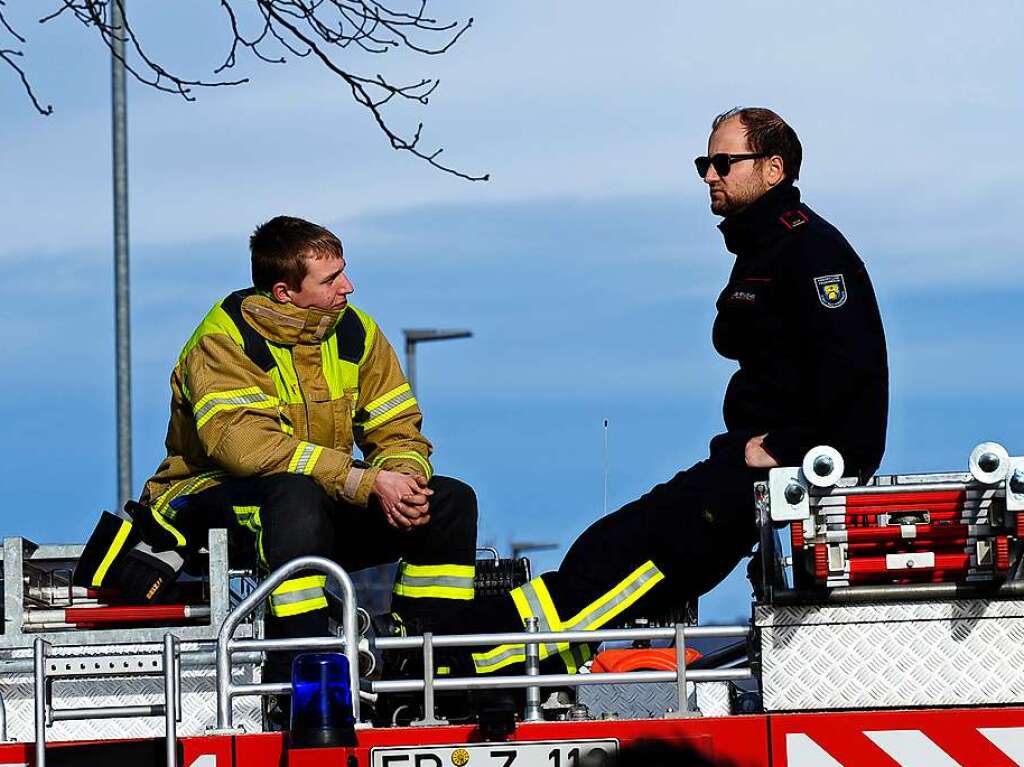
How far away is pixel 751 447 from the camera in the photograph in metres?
6.64

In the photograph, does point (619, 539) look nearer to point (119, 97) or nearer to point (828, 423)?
point (828, 423)

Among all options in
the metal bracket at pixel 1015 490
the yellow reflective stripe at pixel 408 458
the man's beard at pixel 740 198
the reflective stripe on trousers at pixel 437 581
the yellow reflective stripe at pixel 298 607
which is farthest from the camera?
the yellow reflective stripe at pixel 408 458

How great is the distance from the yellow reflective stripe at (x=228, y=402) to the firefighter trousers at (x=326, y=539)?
0.83ft

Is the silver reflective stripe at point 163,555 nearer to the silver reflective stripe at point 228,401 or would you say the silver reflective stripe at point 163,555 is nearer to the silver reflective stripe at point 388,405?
the silver reflective stripe at point 228,401

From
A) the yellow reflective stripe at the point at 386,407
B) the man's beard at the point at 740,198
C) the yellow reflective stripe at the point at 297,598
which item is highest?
the man's beard at the point at 740,198

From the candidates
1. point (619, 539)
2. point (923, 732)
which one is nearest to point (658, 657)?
point (619, 539)

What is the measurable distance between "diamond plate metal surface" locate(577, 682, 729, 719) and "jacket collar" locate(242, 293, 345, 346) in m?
1.59

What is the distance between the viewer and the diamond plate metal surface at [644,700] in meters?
7.11

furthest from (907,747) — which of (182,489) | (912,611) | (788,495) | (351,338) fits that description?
(182,489)

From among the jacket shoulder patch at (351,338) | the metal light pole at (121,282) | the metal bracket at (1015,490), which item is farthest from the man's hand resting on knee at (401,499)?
the metal light pole at (121,282)

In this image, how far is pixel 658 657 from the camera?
7.16m

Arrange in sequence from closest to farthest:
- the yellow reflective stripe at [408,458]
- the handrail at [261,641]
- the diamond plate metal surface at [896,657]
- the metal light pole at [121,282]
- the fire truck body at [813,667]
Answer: the fire truck body at [813,667]
the diamond plate metal surface at [896,657]
the handrail at [261,641]
the yellow reflective stripe at [408,458]
the metal light pole at [121,282]

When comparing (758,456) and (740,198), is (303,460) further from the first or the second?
(740,198)

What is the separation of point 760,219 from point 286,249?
1.75 meters
